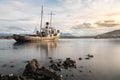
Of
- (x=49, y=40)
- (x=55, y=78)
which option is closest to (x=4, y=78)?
(x=55, y=78)

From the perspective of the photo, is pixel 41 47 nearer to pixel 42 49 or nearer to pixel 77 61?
pixel 42 49

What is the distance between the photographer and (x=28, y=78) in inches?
869

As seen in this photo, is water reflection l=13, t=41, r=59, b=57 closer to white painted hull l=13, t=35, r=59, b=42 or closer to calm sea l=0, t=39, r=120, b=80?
calm sea l=0, t=39, r=120, b=80

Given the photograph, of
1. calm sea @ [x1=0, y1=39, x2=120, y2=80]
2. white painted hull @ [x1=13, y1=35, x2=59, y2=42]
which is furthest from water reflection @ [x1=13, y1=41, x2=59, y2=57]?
white painted hull @ [x1=13, y1=35, x2=59, y2=42]

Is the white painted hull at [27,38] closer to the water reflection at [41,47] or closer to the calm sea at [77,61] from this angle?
the water reflection at [41,47]

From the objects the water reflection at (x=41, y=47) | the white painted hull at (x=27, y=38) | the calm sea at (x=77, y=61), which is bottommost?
the water reflection at (x=41, y=47)

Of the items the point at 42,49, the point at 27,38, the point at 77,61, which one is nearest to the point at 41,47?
the point at 42,49

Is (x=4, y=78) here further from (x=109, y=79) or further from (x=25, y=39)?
(x=25, y=39)

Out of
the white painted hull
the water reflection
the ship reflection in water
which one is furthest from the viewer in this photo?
the white painted hull

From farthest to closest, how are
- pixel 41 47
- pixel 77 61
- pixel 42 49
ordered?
pixel 41 47 → pixel 42 49 → pixel 77 61

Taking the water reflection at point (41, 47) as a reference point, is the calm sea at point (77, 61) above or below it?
above

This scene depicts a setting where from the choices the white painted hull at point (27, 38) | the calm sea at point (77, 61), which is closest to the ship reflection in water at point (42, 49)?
the calm sea at point (77, 61)

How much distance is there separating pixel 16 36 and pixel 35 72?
9434cm

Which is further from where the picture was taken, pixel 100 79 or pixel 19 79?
pixel 100 79
